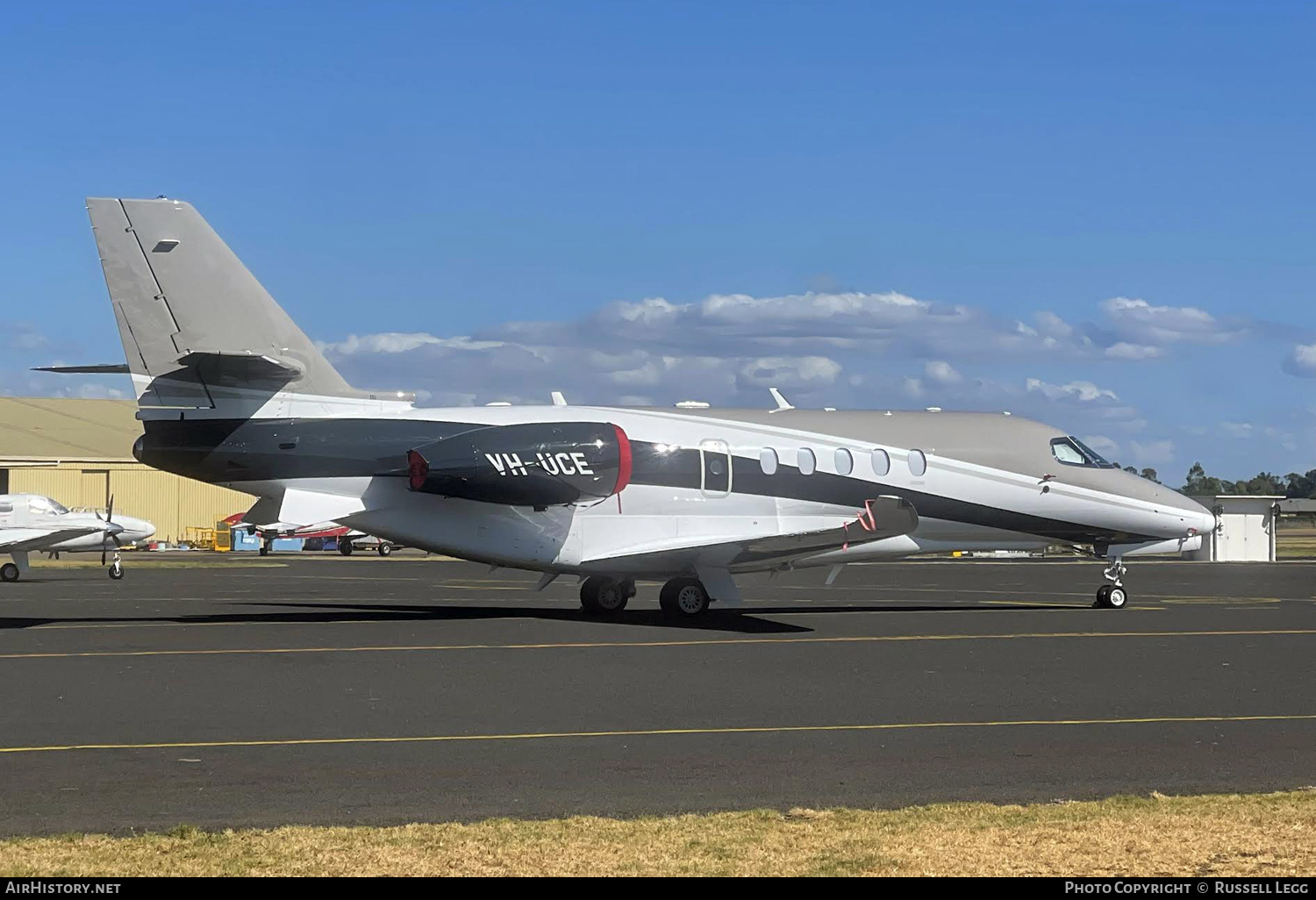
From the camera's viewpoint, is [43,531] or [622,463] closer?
[622,463]

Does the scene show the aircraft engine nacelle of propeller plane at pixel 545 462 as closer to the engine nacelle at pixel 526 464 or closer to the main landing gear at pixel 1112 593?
the engine nacelle at pixel 526 464

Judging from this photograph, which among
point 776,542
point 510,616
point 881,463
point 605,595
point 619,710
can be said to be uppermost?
point 881,463

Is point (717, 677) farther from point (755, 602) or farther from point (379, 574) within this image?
point (379, 574)

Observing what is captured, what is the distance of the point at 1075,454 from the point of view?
95.8 ft

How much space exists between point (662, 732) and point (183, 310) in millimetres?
13283

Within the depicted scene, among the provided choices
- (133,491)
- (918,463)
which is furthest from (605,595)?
(133,491)

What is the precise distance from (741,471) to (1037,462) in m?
6.24

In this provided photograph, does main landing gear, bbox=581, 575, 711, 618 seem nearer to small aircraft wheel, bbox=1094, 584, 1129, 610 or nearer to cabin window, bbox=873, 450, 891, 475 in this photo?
cabin window, bbox=873, 450, 891, 475

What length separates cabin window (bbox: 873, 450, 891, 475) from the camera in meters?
27.2

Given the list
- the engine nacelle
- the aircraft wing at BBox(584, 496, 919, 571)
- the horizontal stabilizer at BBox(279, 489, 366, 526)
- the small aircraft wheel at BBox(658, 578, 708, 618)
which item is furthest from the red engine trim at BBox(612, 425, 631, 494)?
the horizontal stabilizer at BBox(279, 489, 366, 526)

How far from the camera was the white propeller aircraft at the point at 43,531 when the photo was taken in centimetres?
4144

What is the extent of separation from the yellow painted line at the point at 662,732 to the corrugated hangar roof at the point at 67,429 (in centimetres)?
7578

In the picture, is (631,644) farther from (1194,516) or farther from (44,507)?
(44,507)

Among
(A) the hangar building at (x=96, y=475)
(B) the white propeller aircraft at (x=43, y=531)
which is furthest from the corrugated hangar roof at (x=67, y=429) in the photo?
(B) the white propeller aircraft at (x=43, y=531)
